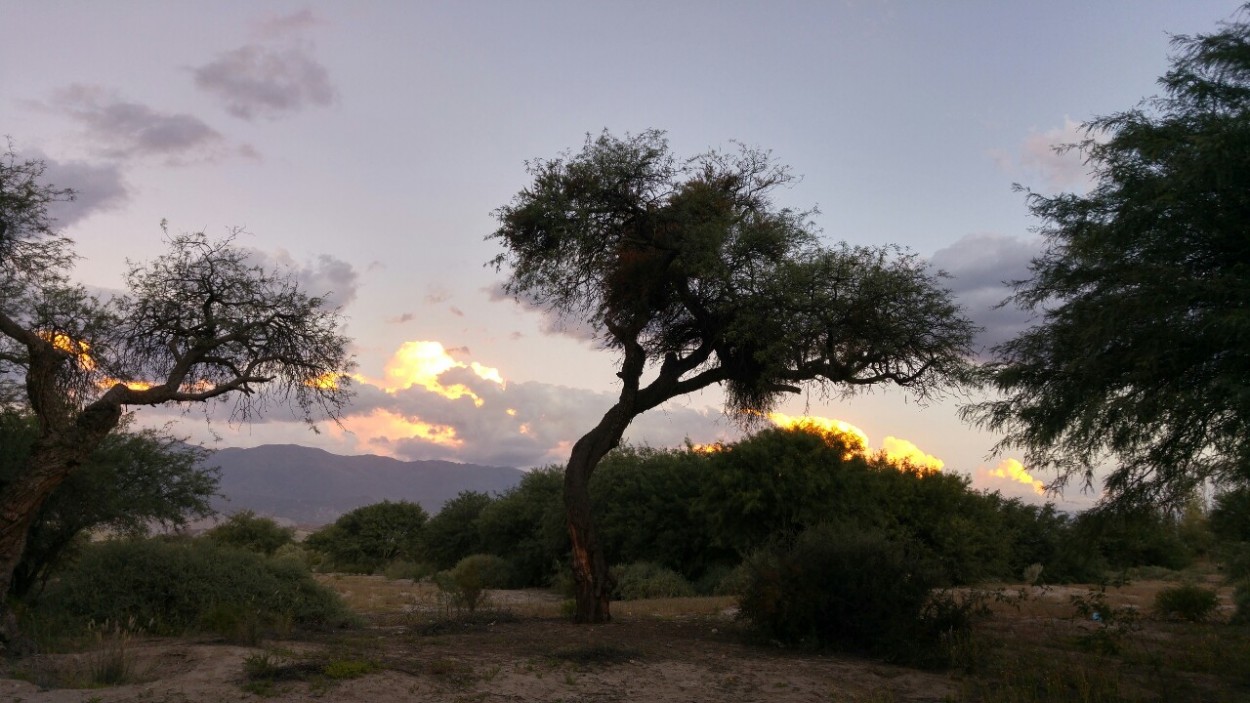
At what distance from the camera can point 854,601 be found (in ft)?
46.5

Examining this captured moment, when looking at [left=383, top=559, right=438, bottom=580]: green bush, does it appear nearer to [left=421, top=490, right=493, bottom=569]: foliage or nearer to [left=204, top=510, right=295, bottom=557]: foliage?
[left=421, top=490, right=493, bottom=569]: foliage

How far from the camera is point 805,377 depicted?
1655cm

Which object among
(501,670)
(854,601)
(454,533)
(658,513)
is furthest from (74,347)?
(454,533)

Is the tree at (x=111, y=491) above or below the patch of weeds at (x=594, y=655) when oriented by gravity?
above

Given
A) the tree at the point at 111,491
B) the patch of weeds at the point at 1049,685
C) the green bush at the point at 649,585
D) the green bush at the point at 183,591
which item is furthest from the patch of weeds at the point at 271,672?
the green bush at the point at 649,585

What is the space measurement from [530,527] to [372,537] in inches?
687

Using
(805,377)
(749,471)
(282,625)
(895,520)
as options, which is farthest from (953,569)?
(282,625)

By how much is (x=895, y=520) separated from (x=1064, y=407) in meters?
21.8

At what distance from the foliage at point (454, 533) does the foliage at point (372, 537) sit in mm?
3071

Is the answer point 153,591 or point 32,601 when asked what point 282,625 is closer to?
point 153,591

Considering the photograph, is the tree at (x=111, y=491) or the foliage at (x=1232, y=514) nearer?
the foliage at (x=1232, y=514)

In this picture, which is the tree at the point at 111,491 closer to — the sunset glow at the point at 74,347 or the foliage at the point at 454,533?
the sunset glow at the point at 74,347

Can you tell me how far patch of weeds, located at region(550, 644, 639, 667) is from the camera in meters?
12.3

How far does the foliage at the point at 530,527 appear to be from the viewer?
3766 centimetres
